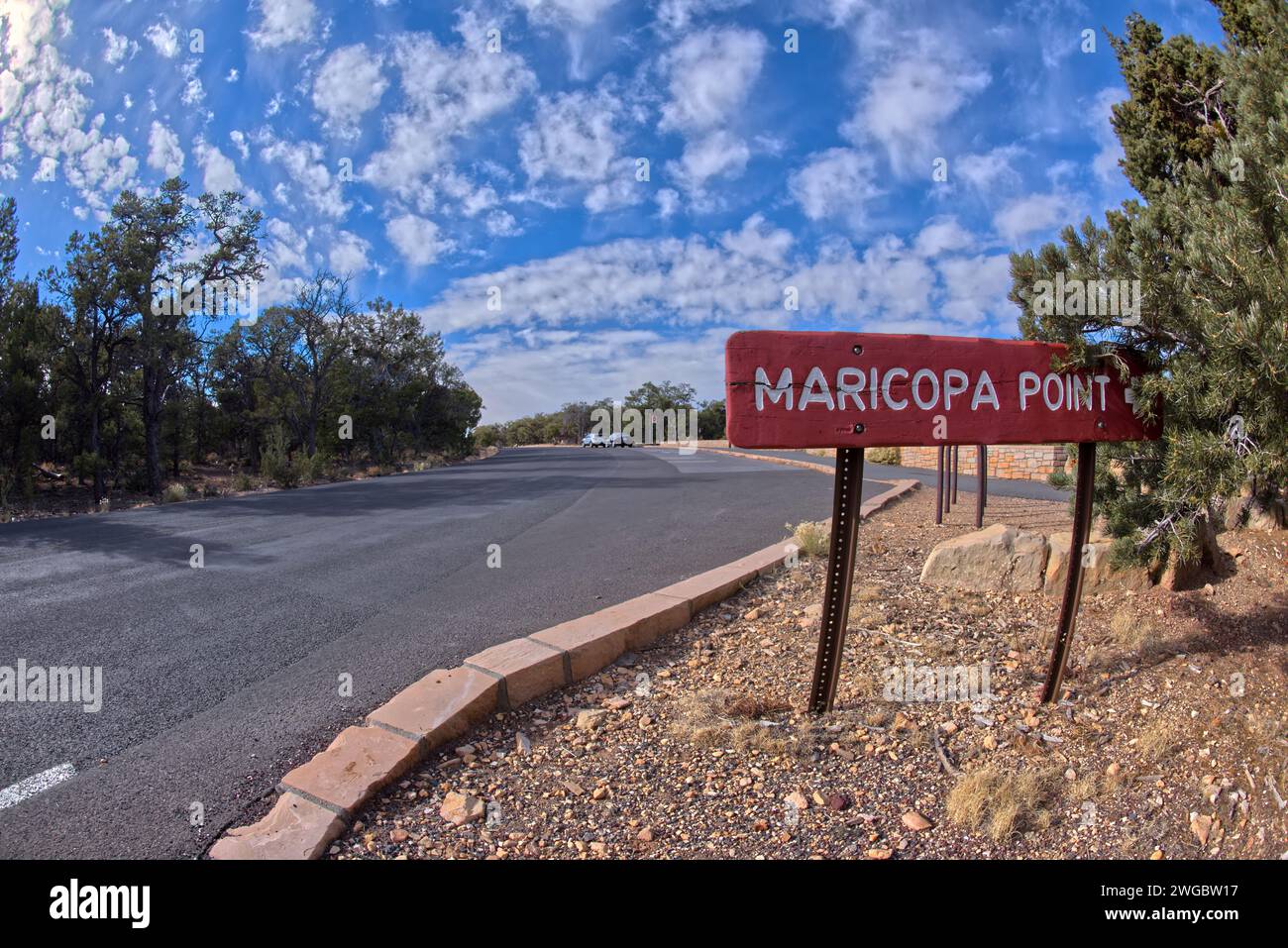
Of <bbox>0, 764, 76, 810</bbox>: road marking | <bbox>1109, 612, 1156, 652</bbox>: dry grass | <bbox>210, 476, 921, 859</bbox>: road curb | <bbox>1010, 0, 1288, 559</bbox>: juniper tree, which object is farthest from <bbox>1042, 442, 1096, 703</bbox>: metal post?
<bbox>0, 764, 76, 810</bbox>: road marking

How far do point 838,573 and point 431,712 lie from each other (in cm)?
184

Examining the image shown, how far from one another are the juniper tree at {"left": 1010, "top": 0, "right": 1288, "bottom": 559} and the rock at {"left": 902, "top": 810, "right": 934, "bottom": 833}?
1.73 m

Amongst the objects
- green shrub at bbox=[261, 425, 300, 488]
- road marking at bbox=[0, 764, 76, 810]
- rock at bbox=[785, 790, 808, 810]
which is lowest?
rock at bbox=[785, 790, 808, 810]

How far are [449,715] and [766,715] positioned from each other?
140cm

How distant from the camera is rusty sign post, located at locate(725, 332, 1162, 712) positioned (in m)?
2.73

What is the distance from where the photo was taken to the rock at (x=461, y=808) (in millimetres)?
2488

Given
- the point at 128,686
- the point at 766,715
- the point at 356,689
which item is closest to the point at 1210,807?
the point at 766,715

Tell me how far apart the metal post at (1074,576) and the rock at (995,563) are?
152 centimetres

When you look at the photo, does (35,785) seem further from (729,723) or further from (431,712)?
(729,723)

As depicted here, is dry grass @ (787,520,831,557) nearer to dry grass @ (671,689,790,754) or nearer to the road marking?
dry grass @ (671,689,790,754)

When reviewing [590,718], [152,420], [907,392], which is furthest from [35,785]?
Answer: [152,420]

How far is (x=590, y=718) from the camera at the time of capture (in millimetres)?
3209

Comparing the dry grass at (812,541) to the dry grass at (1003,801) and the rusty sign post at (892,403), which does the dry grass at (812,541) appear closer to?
the rusty sign post at (892,403)

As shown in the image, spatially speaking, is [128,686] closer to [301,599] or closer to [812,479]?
[301,599]
